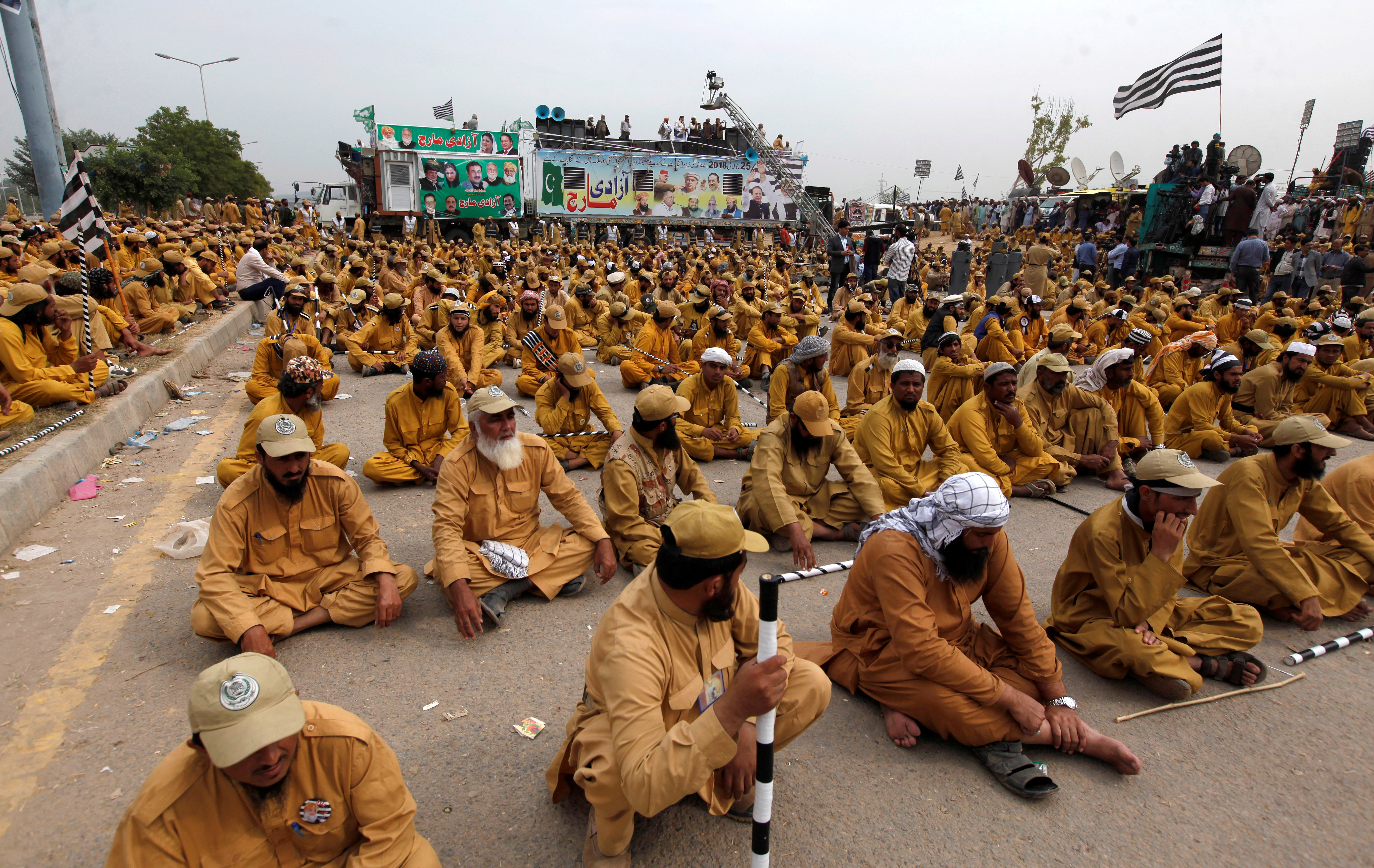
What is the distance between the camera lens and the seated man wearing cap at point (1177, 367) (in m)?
9.30

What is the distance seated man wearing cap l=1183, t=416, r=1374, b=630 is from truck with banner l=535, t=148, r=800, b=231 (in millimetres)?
38497

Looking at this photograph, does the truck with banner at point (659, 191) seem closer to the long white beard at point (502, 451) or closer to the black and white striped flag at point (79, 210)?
the black and white striped flag at point (79, 210)

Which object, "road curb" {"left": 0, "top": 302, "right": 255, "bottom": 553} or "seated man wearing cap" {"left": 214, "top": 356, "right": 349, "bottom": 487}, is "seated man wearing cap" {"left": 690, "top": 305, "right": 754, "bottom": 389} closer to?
"seated man wearing cap" {"left": 214, "top": 356, "right": 349, "bottom": 487}

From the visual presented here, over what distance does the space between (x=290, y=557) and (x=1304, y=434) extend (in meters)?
5.93

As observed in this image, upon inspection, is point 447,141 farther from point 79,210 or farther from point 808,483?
point 808,483

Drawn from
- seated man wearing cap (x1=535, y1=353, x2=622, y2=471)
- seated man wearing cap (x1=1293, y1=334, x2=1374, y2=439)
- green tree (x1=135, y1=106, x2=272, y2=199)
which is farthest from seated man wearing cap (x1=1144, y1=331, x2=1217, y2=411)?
green tree (x1=135, y1=106, x2=272, y2=199)

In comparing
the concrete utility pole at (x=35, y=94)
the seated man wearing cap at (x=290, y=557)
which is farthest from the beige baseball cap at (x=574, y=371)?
the concrete utility pole at (x=35, y=94)

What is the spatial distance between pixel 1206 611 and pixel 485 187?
121 feet

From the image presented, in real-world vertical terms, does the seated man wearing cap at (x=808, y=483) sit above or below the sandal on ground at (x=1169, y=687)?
above

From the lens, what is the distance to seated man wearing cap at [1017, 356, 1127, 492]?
7270mm

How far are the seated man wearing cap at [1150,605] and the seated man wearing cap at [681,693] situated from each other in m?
1.94

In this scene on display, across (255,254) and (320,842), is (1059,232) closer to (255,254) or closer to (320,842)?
(255,254)

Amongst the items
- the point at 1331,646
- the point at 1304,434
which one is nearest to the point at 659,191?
the point at 1304,434

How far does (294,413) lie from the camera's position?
5461 mm
